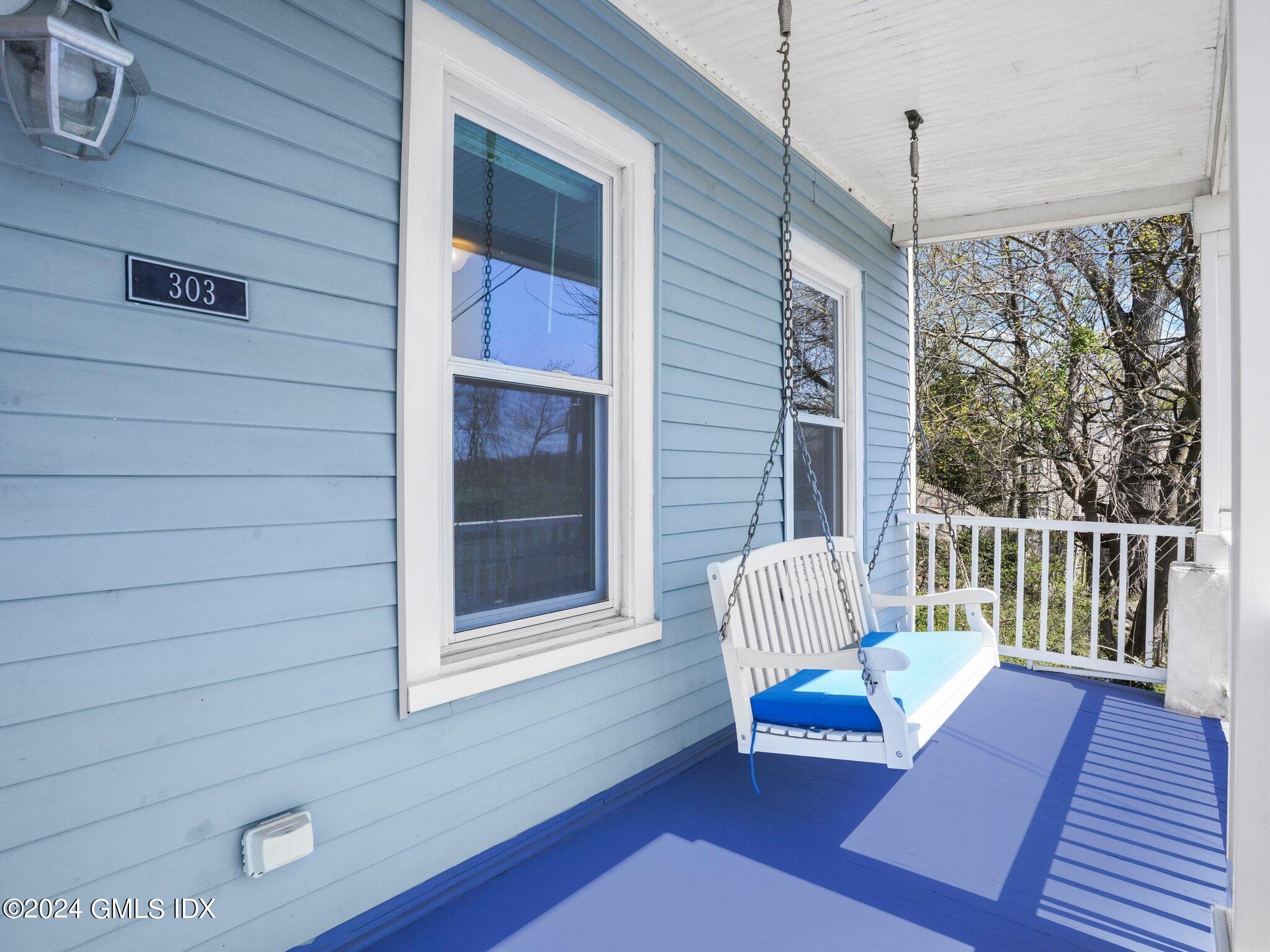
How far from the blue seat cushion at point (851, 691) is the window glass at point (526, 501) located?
2.42 feet

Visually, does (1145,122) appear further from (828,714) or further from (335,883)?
(335,883)

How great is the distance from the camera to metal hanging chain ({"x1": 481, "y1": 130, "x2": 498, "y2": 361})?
7.43ft

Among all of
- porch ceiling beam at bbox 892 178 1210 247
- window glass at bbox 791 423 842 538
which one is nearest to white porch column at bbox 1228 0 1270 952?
window glass at bbox 791 423 842 538

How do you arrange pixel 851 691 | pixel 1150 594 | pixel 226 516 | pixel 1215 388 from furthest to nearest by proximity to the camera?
pixel 1150 594, pixel 1215 388, pixel 851 691, pixel 226 516

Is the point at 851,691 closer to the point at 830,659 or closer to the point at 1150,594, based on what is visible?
the point at 830,659

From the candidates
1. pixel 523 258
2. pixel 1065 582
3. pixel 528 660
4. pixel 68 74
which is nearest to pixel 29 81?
pixel 68 74

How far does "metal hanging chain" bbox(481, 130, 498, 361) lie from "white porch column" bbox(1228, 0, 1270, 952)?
1.85 m

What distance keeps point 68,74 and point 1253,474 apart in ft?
7.65

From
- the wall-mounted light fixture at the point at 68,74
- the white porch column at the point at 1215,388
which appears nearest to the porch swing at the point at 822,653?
the white porch column at the point at 1215,388

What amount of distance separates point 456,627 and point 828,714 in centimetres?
120

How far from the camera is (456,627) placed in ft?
7.11

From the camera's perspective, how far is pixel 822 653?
2.89 meters

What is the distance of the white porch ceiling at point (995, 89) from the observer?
285 centimetres

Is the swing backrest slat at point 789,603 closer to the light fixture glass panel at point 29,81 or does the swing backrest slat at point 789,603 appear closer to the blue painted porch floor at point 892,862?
the blue painted porch floor at point 892,862
